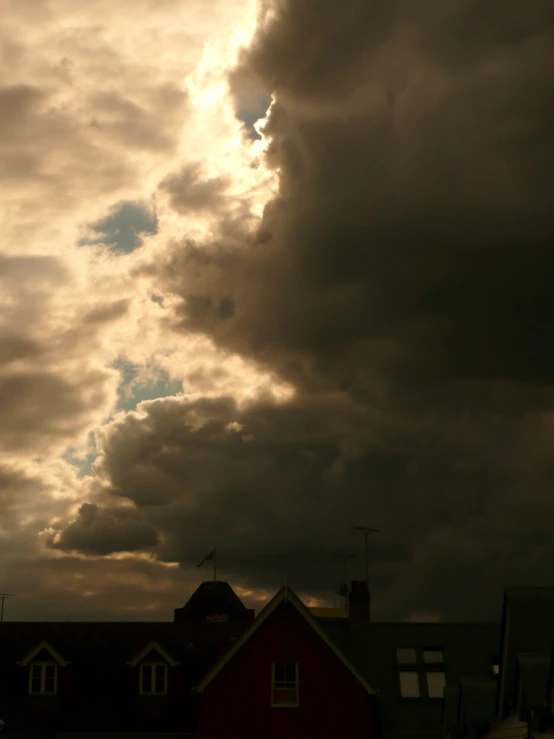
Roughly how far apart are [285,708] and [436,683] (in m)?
9.11

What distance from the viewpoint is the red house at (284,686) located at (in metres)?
54.2

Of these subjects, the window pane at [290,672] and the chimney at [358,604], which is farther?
the chimney at [358,604]

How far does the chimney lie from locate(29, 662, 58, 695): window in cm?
1766

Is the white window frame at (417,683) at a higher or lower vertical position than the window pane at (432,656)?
lower

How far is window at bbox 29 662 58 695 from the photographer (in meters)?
58.5

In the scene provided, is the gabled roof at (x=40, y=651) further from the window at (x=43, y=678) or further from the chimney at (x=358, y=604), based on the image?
the chimney at (x=358, y=604)

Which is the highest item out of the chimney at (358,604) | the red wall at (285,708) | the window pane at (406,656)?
the chimney at (358,604)

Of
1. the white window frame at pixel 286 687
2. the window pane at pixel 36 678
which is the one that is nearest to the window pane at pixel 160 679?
the window pane at pixel 36 678

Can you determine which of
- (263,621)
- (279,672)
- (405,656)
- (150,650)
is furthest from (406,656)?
(150,650)

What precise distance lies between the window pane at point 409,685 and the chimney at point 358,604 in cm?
425

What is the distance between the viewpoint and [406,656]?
58750 mm

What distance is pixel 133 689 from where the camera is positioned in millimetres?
58469

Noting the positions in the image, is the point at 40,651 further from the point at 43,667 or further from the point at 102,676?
the point at 102,676

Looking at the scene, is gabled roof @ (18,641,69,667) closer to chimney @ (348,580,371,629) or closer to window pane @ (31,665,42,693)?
window pane @ (31,665,42,693)
